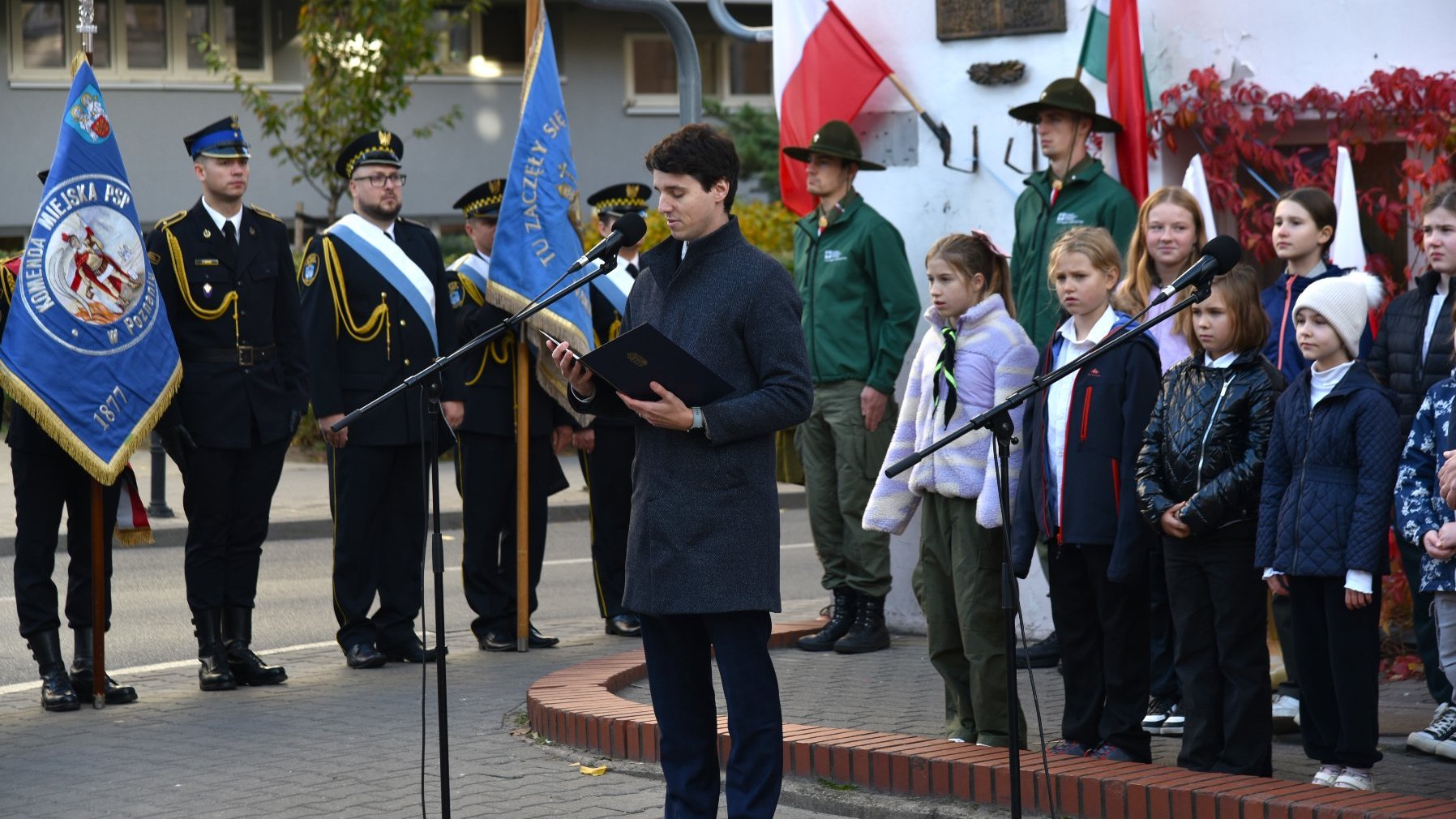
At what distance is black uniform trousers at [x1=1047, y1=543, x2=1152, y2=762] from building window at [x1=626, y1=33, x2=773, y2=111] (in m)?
24.4

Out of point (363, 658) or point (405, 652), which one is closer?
point (363, 658)

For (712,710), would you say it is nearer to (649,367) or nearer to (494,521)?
(649,367)

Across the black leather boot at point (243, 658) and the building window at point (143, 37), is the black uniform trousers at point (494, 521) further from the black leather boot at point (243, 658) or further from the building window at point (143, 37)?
the building window at point (143, 37)

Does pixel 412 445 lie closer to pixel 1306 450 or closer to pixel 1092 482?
pixel 1092 482

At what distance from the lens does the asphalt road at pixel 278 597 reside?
9.33m

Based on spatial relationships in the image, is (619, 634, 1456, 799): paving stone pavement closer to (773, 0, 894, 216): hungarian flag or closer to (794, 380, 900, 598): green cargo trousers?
(794, 380, 900, 598): green cargo trousers

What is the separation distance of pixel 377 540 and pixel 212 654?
98 centimetres

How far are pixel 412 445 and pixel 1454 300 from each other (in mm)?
4584

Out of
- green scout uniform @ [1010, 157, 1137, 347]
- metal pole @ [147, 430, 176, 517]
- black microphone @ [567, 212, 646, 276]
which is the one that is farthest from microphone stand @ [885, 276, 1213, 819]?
metal pole @ [147, 430, 176, 517]

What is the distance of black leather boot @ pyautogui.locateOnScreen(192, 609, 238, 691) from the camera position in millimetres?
7973

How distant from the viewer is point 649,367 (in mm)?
4691

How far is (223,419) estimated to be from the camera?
7.89 metres

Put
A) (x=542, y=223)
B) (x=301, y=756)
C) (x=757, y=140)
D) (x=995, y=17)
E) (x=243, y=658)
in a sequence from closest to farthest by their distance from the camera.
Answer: (x=301, y=756), (x=243, y=658), (x=995, y=17), (x=542, y=223), (x=757, y=140)

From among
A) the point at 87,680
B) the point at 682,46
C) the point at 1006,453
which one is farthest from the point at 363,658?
the point at 1006,453
